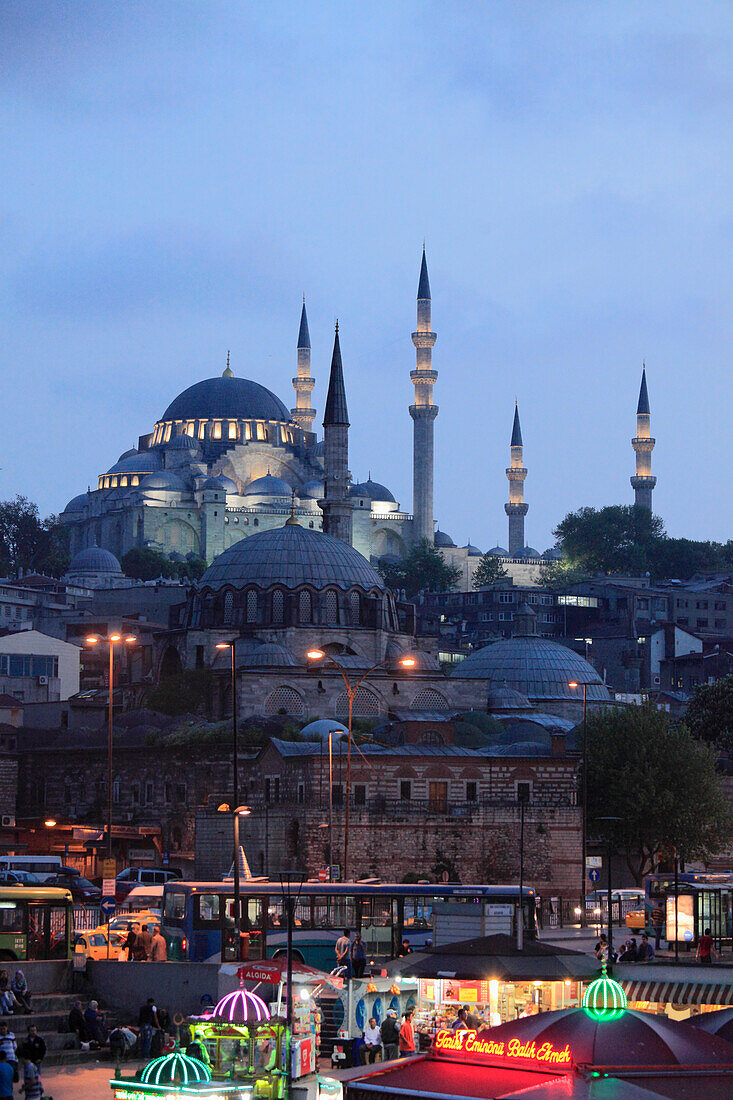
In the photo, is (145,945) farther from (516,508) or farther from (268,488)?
(516,508)

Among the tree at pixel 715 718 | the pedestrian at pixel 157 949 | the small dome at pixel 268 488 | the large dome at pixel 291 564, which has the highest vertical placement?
the small dome at pixel 268 488

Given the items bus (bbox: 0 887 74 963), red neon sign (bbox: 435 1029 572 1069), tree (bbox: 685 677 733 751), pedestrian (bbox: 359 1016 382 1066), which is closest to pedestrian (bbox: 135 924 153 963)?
bus (bbox: 0 887 74 963)

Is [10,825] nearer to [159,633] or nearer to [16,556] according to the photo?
[159,633]

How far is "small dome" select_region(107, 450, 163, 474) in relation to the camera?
426 ft

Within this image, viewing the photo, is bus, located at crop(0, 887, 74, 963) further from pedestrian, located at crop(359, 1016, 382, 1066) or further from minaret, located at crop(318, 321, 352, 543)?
minaret, located at crop(318, 321, 352, 543)

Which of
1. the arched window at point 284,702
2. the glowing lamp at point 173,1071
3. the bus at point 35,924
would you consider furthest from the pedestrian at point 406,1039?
Answer: the arched window at point 284,702

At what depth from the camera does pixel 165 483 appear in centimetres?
12362

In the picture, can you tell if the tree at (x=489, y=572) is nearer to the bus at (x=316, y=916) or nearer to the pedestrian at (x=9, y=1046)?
the bus at (x=316, y=916)

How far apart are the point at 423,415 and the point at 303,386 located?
2935 cm

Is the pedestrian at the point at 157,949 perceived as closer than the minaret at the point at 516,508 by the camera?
Yes

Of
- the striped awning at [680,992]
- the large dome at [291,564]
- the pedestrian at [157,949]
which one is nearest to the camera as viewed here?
the striped awning at [680,992]

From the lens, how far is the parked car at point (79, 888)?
3622 centimetres

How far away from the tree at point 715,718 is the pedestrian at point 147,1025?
45.1m

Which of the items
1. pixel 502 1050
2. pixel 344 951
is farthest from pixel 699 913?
pixel 502 1050
